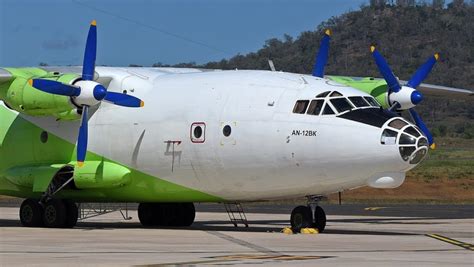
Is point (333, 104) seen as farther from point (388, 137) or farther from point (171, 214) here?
point (171, 214)

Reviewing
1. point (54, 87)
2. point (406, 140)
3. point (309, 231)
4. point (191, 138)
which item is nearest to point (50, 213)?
point (54, 87)

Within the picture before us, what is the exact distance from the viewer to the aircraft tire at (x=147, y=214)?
3183 cm

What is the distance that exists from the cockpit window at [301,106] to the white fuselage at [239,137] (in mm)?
147

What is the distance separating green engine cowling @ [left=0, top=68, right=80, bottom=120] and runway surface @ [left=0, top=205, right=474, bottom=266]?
10.4 ft

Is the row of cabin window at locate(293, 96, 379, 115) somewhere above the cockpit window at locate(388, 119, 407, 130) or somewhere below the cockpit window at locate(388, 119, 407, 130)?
above

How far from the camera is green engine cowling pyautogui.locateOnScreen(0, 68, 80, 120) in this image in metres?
28.6

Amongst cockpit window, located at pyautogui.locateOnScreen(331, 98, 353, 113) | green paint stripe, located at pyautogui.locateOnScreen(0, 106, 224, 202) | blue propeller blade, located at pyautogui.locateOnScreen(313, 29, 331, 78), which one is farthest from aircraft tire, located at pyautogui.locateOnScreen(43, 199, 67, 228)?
cockpit window, located at pyautogui.locateOnScreen(331, 98, 353, 113)

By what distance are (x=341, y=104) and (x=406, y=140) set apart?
2180mm

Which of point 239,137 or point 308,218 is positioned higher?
point 239,137

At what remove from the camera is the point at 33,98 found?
94.1ft

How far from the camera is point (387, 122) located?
84.7 ft

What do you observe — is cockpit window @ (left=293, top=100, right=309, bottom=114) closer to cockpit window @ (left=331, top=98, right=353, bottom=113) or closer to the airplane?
the airplane

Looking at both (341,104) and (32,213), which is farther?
(32,213)

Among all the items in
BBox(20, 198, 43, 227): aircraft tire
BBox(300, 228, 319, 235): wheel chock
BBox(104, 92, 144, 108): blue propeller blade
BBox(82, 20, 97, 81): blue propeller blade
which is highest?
BBox(82, 20, 97, 81): blue propeller blade
